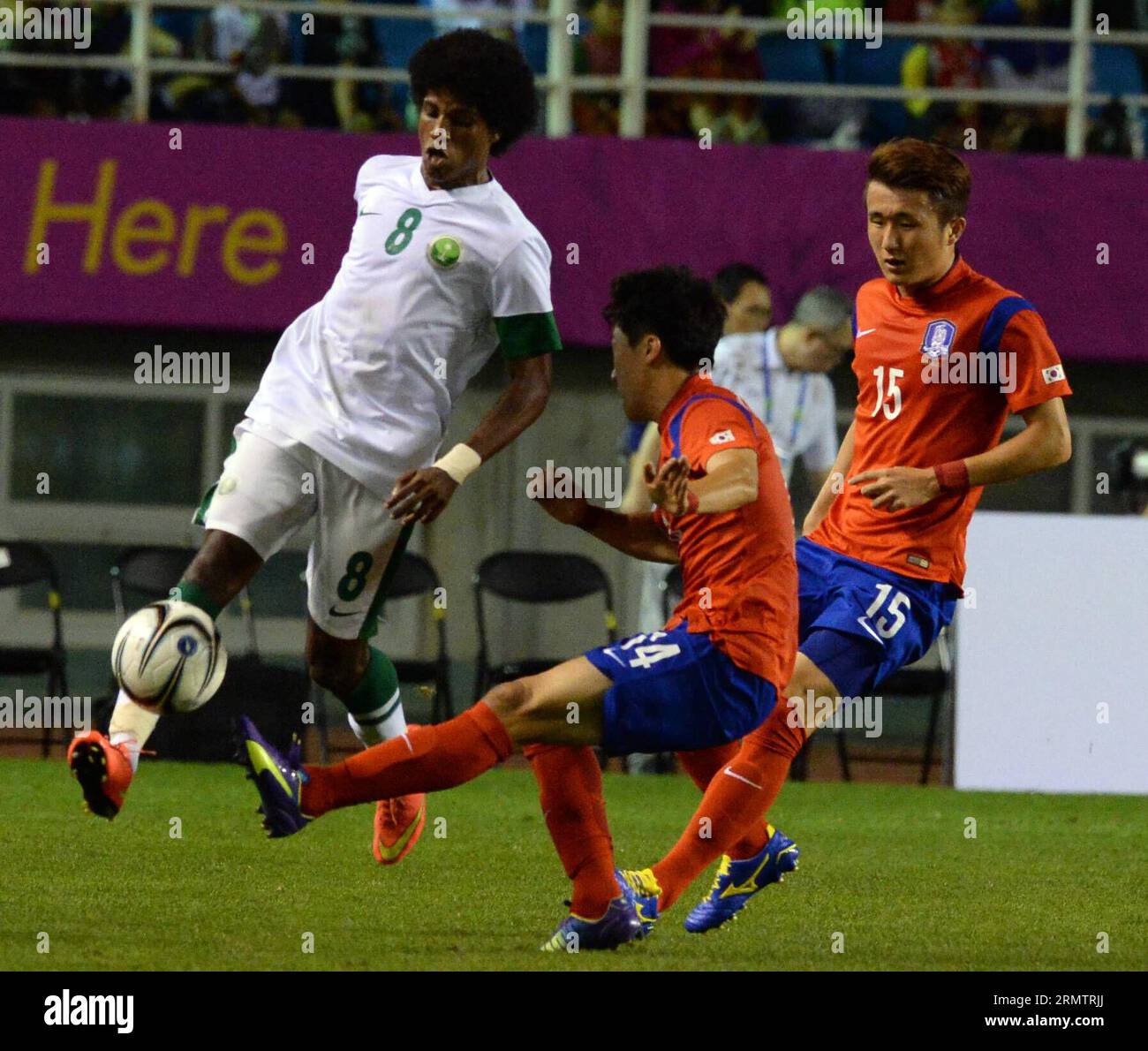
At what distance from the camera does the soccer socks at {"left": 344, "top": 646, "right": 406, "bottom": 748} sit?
6805mm

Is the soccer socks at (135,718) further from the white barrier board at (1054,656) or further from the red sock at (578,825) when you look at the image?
the white barrier board at (1054,656)

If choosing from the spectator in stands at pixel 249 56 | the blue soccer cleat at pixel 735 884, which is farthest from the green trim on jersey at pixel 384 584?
the spectator in stands at pixel 249 56

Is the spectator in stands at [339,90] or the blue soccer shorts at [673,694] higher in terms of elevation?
the spectator in stands at [339,90]

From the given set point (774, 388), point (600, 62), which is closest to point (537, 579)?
point (774, 388)

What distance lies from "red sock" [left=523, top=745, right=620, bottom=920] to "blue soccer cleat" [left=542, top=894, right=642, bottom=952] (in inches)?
0.7

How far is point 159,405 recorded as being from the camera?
13.6 meters

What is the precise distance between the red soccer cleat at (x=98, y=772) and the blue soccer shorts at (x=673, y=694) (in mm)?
1181

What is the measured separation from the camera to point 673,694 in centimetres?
523

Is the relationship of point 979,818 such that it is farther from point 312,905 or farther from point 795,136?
point 795,136

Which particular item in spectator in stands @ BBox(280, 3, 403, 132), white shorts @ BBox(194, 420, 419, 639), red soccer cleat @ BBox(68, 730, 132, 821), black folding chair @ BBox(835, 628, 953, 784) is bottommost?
black folding chair @ BBox(835, 628, 953, 784)

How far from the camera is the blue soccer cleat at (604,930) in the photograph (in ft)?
17.9

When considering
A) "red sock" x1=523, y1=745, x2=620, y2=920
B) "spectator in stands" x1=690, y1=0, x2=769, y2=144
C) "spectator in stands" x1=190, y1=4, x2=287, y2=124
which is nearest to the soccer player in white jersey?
Answer: "red sock" x1=523, y1=745, x2=620, y2=920

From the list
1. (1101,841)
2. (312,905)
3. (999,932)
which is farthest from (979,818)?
(312,905)

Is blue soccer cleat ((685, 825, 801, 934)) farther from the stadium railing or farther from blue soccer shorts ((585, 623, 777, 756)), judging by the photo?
the stadium railing
